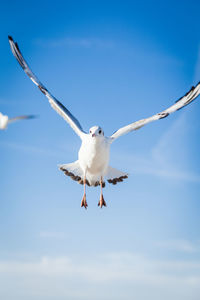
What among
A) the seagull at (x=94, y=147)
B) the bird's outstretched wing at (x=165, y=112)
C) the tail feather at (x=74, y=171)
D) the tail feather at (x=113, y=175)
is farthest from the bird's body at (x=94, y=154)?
the tail feather at (x=113, y=175)

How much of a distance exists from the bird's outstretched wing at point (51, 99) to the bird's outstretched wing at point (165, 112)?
1.01m

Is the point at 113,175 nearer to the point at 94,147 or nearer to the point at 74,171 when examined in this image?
the point at 74,171

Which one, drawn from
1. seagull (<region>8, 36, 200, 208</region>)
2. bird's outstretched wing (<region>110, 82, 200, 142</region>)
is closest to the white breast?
seagull (<region>8, 36, 200, 208</region>)

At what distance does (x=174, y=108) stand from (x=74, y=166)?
3239mm

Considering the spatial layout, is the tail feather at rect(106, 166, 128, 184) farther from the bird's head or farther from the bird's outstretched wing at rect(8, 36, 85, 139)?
the bird's head

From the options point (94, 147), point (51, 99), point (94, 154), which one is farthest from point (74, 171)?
point (51, 99)

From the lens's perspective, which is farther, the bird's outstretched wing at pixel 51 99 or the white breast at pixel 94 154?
the bird's outstretched wing at pixel 51 99

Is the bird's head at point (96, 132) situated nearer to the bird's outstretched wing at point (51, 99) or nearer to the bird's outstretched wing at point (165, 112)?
the bird's outstretched wing at point (165, 112)

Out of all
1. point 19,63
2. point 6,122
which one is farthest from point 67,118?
point 6,122

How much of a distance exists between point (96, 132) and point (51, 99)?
2.10 m

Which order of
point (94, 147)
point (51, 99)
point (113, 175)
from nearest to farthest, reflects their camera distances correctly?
point (94, 147) < point (51, 99) < point (113, 175)

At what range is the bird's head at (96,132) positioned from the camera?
11102 millimetres

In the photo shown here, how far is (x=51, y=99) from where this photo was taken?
12.5 m

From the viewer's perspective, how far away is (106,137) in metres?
11.6
